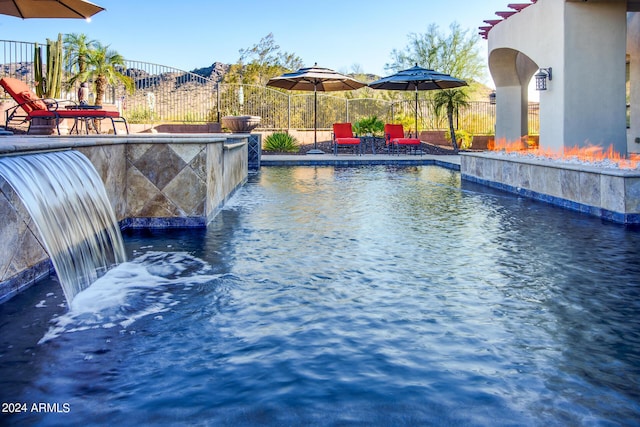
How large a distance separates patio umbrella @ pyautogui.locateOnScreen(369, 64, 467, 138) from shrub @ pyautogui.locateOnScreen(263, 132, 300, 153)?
11.8 ft

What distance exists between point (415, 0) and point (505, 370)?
39013mm

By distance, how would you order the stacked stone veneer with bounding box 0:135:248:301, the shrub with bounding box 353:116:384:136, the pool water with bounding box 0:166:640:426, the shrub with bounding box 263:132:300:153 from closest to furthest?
the pool water with bounding box 0:166:640:426
the stacked stone veneer with bounding box 0:135:248:301
the shrub with bounding box 263:132:300:153
the shrub with bounding box 353:116:384:136

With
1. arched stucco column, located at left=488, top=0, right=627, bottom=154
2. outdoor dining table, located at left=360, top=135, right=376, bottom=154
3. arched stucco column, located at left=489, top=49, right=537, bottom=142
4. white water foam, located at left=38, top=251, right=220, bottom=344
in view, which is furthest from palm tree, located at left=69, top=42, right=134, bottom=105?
white water foam, located at left=38, top=251, right=220, bottom=344

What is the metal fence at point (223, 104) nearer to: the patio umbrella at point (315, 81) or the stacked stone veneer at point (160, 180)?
the patio umbrella at point (315, 81)

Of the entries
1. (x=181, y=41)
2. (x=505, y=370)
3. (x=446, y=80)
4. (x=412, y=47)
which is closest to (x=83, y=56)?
(x=446, y=80)

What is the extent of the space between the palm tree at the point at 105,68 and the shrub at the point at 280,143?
16.0ft

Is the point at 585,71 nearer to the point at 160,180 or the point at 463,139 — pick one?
the point at 160,180

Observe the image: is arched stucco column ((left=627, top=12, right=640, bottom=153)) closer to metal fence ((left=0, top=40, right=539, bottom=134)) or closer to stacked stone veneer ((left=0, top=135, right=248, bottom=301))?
metal fence ((left=0, top=40, right=539, bottom=134))

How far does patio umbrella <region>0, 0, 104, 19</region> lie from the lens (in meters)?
9.22

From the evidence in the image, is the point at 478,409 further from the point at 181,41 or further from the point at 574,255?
the point at 181,41

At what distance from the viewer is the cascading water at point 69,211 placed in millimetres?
3775

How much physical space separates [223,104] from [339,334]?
67.7ft

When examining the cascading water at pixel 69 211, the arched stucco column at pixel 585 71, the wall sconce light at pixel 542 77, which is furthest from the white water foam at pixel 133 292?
the wall sconce light at pixel 542 77

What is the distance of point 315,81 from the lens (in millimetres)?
20438
